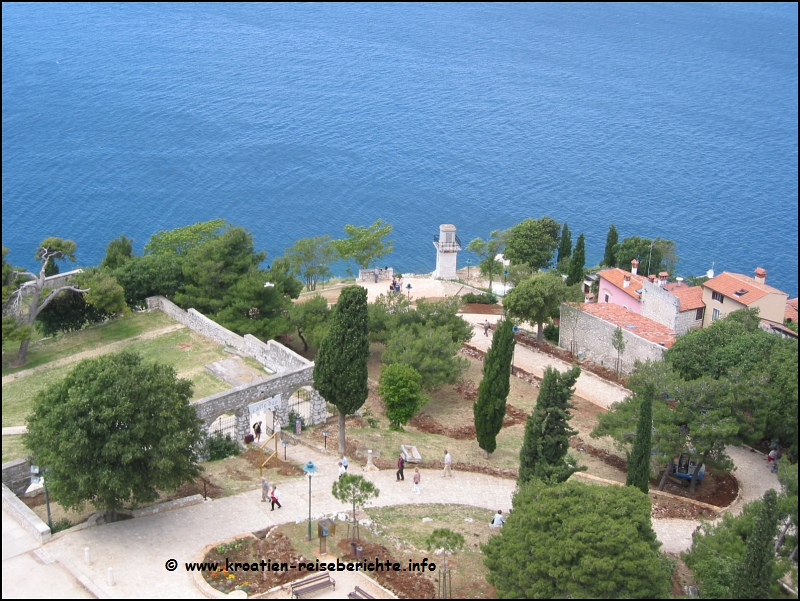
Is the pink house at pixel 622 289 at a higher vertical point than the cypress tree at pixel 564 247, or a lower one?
higher

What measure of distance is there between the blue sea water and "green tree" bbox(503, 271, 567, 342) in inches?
1291

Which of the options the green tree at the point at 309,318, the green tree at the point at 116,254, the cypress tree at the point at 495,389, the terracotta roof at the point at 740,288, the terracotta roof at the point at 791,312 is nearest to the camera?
the cypress tree at the point at 495,389

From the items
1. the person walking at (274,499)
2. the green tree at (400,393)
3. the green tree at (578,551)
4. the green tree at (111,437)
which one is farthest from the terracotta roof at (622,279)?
the green tree at (111,437)

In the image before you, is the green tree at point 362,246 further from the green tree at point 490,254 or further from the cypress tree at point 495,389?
the cypress tree at point 495,389

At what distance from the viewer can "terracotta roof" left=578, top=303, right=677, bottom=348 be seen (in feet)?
152

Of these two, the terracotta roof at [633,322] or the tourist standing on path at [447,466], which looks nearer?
the tourist standing on path at [447,466]

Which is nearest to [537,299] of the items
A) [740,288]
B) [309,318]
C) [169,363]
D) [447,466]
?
[740,288]

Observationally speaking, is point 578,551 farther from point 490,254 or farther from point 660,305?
point 490,254

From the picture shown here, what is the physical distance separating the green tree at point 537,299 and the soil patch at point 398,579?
2360cm

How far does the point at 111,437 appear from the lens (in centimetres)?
2555

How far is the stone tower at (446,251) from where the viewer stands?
62.4 meters

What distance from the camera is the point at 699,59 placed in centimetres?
14912

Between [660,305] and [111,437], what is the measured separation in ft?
107

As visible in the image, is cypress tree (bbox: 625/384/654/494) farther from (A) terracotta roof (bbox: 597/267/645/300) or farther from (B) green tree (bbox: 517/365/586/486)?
(A) terracotta roof (bbox: 597/267/645/300)
